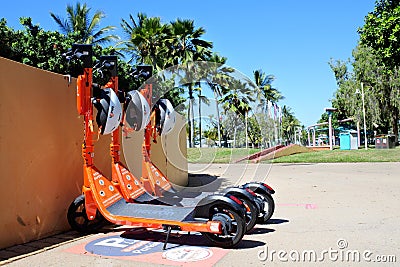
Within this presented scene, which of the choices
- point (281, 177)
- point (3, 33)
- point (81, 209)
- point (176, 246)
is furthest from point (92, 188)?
point (3, 33)

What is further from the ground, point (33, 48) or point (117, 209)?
point (33, 48)

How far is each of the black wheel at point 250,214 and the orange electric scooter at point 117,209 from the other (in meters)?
0.47

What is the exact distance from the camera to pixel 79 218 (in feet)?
18.5

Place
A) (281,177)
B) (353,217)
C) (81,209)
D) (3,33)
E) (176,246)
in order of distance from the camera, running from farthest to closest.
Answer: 1. (3,33)
2. (281,177)
3. (353,217)
4. (81,209)
5. (176,246)

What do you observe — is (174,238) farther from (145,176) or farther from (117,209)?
(145,176)

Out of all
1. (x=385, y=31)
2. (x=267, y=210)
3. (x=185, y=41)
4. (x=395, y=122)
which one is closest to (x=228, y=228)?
(x=267, y=210)

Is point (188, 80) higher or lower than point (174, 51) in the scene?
lower

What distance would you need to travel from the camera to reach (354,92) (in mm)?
34281

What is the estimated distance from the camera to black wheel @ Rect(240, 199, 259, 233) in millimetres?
5011

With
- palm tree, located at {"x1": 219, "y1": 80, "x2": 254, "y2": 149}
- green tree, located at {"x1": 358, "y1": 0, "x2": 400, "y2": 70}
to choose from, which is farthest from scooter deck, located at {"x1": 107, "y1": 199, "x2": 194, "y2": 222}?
green tree, located at {"x1": 358, "y1": 0, "x2": 400, "y2": 70}

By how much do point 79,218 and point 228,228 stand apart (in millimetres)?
2301

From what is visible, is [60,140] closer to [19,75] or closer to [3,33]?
[19,75]

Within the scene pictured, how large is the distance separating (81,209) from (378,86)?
104ft

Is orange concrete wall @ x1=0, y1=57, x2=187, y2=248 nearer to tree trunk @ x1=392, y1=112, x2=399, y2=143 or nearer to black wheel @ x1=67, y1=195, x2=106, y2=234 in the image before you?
black wheel @ x1=67, y1=195, x2=106, y2=234
